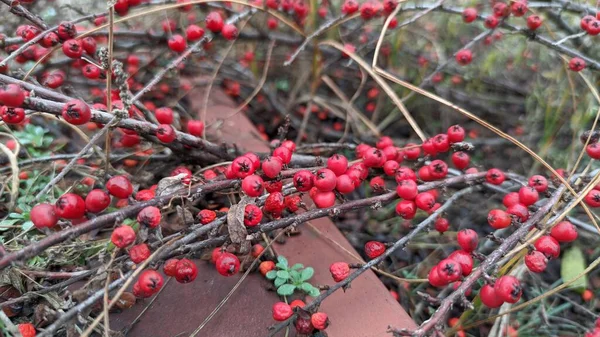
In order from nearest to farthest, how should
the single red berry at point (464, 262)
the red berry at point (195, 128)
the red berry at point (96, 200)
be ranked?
the red berry at point (96, 200) → the single red berry at point (464, 262) → the red berry at point (195, 128)

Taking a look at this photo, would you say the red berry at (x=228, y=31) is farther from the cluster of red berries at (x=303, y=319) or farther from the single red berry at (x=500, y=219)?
the single red berry at (x=500, y=219)

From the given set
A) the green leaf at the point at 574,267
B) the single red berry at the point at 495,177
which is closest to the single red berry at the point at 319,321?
the single red berry at the point at 495,177

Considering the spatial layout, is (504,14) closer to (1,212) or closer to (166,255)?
(166,255)

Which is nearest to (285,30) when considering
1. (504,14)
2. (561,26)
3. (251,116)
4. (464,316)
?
(251,116)

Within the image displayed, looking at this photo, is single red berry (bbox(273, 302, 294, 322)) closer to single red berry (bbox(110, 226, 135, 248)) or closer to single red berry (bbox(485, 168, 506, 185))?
single red berry (bbox(110, 226, 135, 248))

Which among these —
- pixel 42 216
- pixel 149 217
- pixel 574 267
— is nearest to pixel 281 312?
pixel 149 217

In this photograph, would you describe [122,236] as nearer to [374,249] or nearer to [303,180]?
[303,180]

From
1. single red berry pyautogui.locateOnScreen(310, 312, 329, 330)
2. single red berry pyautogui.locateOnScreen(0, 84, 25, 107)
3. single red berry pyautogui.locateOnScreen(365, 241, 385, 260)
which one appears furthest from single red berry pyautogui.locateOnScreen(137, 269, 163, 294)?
single red berry pyautogui.locateOnScreen(365, 241, 385, 260)
